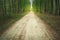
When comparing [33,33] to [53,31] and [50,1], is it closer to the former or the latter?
[53,31]

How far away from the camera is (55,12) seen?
1.93m

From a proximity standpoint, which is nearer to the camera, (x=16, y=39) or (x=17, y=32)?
(x=16, y=39)

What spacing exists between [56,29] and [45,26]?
324 millimetres

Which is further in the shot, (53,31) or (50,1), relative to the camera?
(50,1)

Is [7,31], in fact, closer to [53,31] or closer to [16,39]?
[16,39]

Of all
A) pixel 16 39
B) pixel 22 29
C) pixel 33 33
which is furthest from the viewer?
pixel 22 29

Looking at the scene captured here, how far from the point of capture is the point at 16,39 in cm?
182

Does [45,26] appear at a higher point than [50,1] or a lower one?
lower

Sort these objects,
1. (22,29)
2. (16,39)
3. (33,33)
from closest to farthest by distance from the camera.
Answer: (16,39), (33,33), (22,29)

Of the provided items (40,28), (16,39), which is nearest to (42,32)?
(40,28)

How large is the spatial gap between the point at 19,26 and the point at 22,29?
9cm

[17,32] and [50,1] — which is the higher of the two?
[50,1]

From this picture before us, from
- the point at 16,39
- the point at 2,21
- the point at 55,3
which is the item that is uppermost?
the point at 55,3

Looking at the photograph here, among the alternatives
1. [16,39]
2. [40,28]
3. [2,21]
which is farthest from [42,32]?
[2,21]
